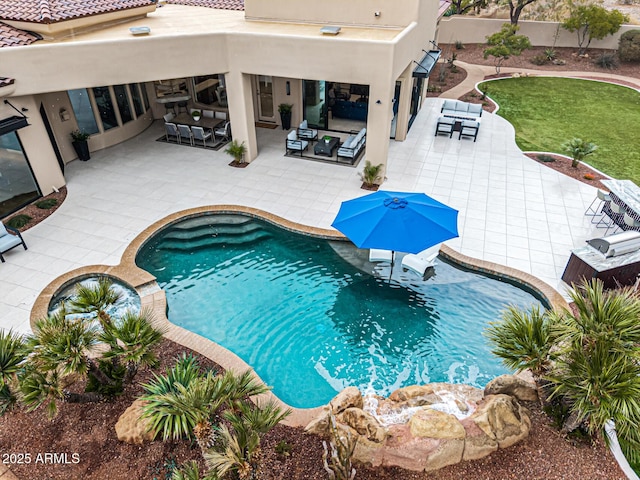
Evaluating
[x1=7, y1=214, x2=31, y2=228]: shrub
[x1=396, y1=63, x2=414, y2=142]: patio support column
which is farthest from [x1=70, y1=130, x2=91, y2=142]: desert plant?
[x1=396, y1=63, x2=414, y2=142]: patio support column

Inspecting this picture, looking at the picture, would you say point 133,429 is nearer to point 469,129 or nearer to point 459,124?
point 459,124

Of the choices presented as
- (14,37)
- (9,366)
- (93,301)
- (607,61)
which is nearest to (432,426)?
(93,301)

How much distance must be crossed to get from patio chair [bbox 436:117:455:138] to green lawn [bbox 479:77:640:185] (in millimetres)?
3305

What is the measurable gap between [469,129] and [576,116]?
7.83 meters

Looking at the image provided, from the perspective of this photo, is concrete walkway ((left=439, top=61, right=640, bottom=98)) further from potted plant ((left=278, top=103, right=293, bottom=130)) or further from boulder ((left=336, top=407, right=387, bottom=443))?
boulder ((left=336, top=407, right=387, bottom=443))

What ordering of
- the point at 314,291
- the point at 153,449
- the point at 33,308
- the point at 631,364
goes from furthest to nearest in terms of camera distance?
the point at 314,291, the point at 33,308, the point at 153,449, the point at 631,364

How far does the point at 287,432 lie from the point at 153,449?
7.91 feet

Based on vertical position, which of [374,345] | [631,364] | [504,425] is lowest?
[374,345]

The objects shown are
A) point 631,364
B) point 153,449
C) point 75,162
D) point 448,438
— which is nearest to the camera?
point 631,364

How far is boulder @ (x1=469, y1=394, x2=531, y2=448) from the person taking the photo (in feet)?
23.9

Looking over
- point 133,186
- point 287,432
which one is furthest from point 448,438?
point 133,186

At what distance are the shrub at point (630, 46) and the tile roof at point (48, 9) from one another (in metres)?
34.8

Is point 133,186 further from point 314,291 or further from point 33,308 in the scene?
point 314,291

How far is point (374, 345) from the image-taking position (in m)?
10.1
